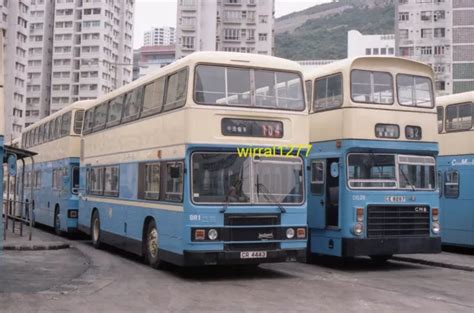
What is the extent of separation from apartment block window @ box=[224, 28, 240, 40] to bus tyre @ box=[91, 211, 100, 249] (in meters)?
82.3

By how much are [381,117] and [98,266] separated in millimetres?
6974

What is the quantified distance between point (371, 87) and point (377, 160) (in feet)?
5.28

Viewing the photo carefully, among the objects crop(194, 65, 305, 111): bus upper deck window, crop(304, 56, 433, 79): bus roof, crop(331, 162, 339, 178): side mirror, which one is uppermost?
crop(304, 56, 433, 79): bus roof

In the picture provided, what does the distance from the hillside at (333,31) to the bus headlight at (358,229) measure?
5670 inches

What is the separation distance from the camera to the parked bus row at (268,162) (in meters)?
11.8

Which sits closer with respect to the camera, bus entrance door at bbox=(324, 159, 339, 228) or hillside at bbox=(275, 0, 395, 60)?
bus entrance door at bbox=(324, 159, 339, 228)

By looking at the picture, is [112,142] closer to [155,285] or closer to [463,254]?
[155,285]

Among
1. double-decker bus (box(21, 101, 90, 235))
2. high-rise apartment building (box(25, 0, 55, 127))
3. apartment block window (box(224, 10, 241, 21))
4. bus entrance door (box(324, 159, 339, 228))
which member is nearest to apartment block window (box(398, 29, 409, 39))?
apartment block window (box(224, 10, 241, 21))

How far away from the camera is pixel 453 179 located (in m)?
18.2

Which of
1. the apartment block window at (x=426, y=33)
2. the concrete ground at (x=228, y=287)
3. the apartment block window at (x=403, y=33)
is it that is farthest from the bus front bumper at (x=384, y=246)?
the apartment block window at (x=403, y=33)

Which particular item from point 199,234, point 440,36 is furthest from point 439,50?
point 199,234

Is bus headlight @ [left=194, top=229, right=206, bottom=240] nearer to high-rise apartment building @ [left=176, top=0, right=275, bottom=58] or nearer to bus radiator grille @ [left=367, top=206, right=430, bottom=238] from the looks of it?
bus radiator grille @ [left=367, top=206, right=430, bottom=238]

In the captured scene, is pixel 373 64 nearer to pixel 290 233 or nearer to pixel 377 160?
pixel 377 160

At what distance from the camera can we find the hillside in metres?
162
